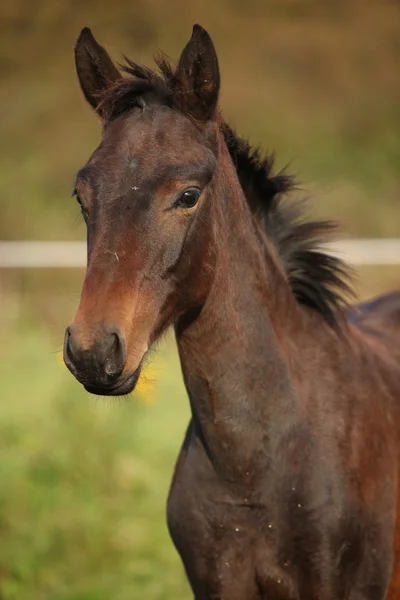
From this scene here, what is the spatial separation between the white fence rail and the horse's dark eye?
24.2ft

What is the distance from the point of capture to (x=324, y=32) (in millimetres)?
22938

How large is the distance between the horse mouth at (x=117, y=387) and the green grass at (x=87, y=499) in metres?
2.49

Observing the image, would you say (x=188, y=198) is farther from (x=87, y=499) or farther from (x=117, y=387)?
(x=87, y=499)

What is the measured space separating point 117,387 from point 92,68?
4.04 ft

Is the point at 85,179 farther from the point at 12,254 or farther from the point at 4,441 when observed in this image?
the point at 12,254

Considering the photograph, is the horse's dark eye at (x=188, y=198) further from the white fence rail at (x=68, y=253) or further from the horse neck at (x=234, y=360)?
the white fence rail at (x=68, y=253)

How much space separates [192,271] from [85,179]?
0.45 meters

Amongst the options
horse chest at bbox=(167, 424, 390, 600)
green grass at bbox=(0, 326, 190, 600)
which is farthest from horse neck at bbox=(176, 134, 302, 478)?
green grass at bbox=(0, 326, 190, 600)

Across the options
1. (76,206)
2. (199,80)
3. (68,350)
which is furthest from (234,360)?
(76,206)

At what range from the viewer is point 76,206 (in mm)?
16344

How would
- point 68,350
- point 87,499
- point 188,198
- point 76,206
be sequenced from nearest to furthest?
point 68,350, point 188,198, point 87,499, point 76,206

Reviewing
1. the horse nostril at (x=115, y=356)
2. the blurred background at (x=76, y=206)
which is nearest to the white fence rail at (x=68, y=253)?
the blurred background at (x=76, y=206)

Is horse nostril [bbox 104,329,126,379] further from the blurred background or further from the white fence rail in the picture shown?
the white fence rail

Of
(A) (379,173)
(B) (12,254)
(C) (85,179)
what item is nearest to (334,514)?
(C) (85,179)
